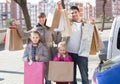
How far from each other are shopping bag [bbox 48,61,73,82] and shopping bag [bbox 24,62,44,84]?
18cm

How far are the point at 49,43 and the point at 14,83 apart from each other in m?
2.93

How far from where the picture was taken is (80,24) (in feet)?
21.5

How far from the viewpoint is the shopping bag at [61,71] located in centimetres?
612

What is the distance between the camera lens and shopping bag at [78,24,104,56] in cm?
645

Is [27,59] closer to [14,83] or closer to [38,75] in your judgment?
[38,75]

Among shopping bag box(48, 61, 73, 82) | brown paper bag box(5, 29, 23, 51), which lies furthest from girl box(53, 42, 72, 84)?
brown paper bag box(5, 29, 23, 51)

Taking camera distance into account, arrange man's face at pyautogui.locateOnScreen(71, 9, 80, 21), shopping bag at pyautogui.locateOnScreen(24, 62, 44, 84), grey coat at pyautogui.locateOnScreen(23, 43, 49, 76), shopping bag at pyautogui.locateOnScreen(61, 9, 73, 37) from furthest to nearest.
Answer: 1. man's face at pyautogui.locateOnScreen(71, 9, 80, 21)
2. grey coat at pyautogui.locateOnScreen(23, 43, 49, 76)
3. shopping bag at pyautogui.locateOnScreen(24, 62, 44, 84)
4. shopping bag at pyautogui.locateOnScreen(61, 9, 73, 37)

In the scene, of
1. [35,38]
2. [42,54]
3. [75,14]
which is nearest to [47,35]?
[35,38]

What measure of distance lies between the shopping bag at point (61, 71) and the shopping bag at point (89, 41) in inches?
18.4

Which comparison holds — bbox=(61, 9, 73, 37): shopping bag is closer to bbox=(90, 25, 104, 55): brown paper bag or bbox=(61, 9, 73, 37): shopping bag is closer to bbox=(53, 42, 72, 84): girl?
bbox=(53, 42, 72, 84): girl

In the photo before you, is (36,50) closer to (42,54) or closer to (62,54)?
(42,54)

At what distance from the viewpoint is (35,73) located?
247 inches

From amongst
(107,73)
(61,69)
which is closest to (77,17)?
(61,69)

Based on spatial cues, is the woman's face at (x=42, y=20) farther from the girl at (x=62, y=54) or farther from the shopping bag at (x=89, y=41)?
the shopping bag at (x=89, y=41)
